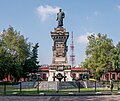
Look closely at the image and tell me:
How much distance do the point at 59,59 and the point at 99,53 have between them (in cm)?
1809

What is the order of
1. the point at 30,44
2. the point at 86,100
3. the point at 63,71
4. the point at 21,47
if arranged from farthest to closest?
the point at 30,44, the point at 21,47, the point at 63,71, the point at 86,100

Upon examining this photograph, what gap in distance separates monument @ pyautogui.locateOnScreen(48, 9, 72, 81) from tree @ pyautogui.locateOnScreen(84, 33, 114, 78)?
16131 millimetres

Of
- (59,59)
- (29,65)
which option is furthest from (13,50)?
(59,59)

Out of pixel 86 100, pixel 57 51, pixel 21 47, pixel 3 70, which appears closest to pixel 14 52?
pixel 21 47

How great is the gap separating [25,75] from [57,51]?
2160cm

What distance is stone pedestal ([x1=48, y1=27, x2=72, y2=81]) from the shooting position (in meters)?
47.8

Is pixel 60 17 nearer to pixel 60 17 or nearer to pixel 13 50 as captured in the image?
pixel 60 17

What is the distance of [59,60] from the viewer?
4834 centimetres

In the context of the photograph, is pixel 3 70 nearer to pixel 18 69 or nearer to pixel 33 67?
pixel 18 69

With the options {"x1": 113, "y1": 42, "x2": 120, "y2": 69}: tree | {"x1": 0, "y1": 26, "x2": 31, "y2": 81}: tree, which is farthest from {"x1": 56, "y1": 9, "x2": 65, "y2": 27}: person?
{"x1": 113, "y1": 42, "x2": 120, "y2": 69}: tree

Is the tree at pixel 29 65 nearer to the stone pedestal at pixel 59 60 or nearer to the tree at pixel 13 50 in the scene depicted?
the tree at pixel 13 50

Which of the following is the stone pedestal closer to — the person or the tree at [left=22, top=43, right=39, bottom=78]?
the person

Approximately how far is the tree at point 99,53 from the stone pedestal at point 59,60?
16.1 m

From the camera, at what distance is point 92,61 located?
6438cm
